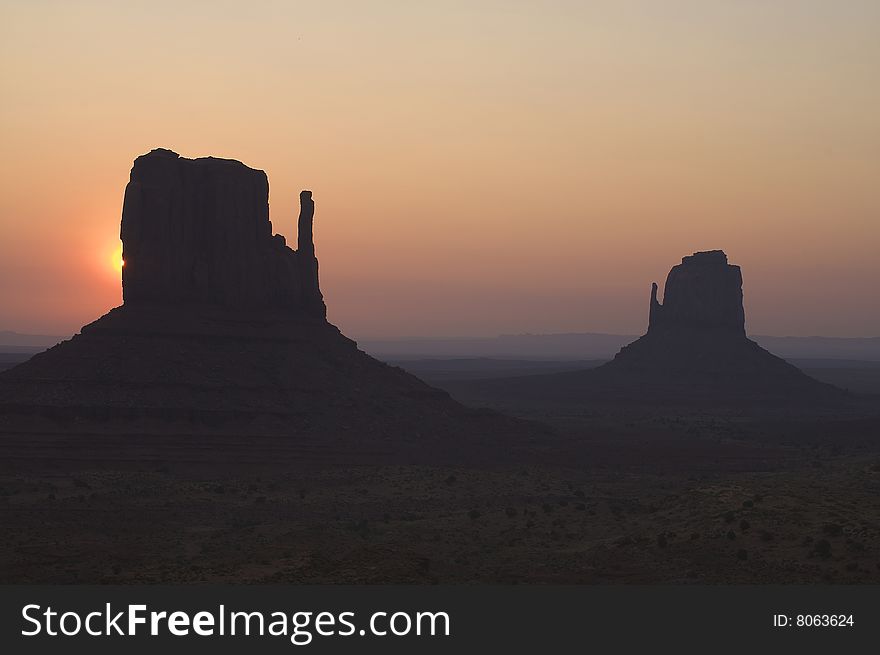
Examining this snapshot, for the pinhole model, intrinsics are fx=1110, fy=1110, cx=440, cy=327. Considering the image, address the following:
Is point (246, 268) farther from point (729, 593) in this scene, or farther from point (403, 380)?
point (729, 593)

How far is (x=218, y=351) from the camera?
96250 millimetres

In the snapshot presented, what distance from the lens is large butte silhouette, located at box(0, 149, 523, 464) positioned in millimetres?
89500

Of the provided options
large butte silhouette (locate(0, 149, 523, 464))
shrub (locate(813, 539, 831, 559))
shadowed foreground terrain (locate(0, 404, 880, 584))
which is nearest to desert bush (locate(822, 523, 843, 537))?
shadowed foreground terrain (locate(0, 404, 880, 584))

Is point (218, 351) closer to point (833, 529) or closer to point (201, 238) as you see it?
point (201, 238)

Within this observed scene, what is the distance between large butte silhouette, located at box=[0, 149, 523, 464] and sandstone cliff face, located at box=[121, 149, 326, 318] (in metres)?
0.10

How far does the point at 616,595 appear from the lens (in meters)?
30.5

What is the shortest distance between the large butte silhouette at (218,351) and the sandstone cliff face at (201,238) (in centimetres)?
10

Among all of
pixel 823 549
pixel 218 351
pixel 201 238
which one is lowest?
pixel 823 549

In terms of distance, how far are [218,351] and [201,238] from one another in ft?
40.8

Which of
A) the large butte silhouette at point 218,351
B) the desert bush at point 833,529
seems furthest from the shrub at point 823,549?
the large butte silhouette at point 218,351

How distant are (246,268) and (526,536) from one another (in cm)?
5864

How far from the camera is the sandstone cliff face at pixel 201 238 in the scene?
100625 mm

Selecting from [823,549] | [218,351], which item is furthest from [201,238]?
[823,549]

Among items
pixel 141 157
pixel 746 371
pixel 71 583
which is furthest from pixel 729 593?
pixel 746 371
